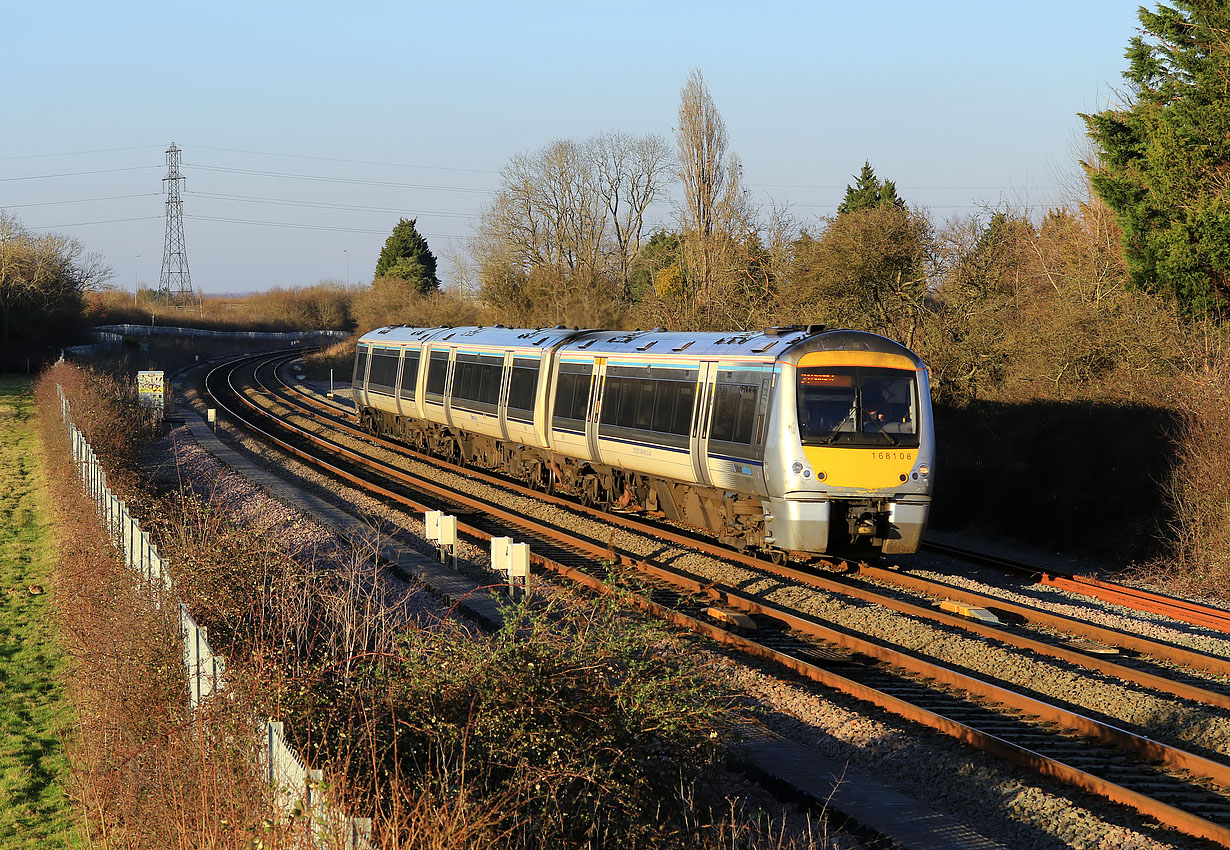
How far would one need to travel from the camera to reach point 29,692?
10.9 m

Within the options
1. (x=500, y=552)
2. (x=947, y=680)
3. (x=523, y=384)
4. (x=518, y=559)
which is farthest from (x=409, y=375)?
(x=947, y=680)

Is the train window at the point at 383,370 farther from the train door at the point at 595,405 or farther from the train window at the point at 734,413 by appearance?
the train window at the point at 734,413

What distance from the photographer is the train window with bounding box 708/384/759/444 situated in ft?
46.1

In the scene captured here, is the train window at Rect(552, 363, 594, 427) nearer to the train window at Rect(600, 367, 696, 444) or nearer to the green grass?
the train window at Rect(600, 367, 696, 444)

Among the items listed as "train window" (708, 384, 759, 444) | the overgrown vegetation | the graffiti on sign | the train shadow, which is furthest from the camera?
the graffiti on sign

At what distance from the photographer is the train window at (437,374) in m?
26.5

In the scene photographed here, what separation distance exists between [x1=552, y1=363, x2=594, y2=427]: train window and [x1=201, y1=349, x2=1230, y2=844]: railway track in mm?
2778

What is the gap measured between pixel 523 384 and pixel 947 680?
13.4 m

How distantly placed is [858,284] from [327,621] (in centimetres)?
1936

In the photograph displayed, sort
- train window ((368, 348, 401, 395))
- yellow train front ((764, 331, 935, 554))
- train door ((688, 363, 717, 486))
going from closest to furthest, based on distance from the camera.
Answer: yellow train front ((764, 331, 935, 554)) < train door ((688, 363, 717, 486)) < train window ((368, 348, 401, 395))

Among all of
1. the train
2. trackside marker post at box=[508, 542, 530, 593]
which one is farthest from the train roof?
trackside marker post at box=[508, 542, 530, 593]

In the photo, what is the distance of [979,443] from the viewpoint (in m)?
20.3

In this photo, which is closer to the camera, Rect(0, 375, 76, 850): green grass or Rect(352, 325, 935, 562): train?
Rect(0, 375, 76, 850): green grass

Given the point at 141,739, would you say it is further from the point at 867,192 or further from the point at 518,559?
the point at 867,192
